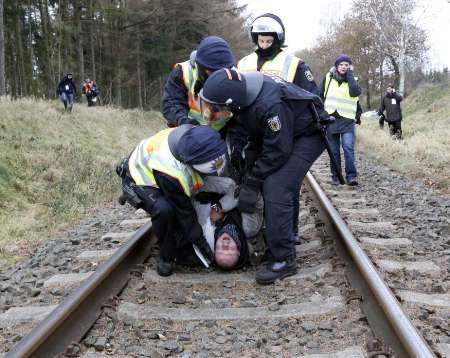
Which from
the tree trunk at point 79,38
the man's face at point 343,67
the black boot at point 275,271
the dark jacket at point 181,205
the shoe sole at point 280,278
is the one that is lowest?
the shoe sole at point 280,278

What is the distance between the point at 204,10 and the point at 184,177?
23.4 metres

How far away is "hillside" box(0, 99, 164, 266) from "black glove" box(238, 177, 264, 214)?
2.86 metres

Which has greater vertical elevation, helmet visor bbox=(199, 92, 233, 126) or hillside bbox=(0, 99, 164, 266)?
helmet visor bbox=(199, 92, 233, 126)

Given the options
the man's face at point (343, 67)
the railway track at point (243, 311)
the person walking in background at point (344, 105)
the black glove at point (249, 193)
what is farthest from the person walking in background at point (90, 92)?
the black glove at point (249, 193)

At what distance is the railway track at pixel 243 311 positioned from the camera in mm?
2857

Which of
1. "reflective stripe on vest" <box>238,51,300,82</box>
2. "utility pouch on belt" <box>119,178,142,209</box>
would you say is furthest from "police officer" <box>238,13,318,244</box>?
"utility pouch on belt" <box>119,178,142,209</box>

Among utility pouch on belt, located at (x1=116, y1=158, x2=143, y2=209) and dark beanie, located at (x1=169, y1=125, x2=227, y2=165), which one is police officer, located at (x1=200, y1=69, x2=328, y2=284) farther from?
utility pouch on belt, located at (x1=116, y1=158, x2=143, y2=209)

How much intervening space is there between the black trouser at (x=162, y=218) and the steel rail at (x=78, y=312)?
341mm

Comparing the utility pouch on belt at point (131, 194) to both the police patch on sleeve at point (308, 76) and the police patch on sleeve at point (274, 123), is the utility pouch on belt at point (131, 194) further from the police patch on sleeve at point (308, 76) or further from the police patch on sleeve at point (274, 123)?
the police patch on sleeve at point (308, 76)

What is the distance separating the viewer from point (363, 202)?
21.4 ft

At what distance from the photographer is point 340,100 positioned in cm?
792

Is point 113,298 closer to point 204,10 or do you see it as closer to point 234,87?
point 234,87

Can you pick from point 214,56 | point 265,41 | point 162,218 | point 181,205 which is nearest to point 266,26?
point 265,41

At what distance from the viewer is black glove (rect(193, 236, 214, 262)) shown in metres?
4.23
